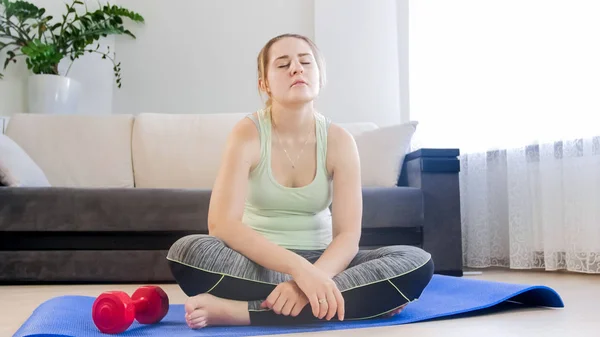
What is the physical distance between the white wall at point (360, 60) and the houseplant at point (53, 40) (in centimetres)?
126

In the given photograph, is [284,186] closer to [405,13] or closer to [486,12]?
[486,12]

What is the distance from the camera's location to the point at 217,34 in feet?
13.3

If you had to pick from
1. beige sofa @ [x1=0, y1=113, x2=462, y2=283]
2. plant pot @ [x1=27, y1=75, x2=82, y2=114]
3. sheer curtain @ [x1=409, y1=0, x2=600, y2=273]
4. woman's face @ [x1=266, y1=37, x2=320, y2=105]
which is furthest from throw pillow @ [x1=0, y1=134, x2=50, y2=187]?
sheer curtain @ [x1=409, y1=0, x2=600, y2=273]

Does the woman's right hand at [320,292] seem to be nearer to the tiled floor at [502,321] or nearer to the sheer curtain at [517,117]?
the tiled floor at [502,321]

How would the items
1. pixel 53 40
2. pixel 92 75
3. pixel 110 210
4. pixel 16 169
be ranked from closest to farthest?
1. pixel 110 210
2. pixel 16 169
3. pixel 53 40
4. pixel 92 75

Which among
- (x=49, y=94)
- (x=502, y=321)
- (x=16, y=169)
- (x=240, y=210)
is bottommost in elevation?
(x=502, y=321)

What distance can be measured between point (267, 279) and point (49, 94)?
9.09ft

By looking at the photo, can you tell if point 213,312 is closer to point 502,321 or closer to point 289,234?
point 289,234

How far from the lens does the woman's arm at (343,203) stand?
141 cm

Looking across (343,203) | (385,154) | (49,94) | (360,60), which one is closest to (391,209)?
(385,154)

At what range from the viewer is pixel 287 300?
1.26 meters

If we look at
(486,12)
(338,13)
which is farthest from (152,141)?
(486,12)

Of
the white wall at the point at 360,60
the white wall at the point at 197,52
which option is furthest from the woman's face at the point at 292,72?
the white wall at the point at 197,52

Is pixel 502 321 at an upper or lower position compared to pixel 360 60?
lower
